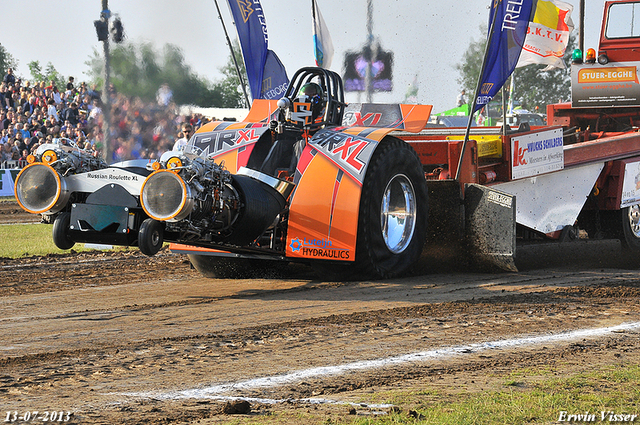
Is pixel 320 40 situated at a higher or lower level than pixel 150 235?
higher

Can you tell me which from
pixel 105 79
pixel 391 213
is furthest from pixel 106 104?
pixel 391 213

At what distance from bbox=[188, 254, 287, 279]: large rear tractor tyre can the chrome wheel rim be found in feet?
4.05

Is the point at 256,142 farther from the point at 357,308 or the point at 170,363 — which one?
the point at 170,363

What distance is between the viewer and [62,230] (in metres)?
5.79

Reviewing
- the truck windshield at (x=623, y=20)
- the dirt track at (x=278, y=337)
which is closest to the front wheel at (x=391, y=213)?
the dirt track at (x=278, y=337)

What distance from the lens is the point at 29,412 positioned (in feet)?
10.4

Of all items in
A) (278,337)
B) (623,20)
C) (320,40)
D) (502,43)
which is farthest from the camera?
(320,40)

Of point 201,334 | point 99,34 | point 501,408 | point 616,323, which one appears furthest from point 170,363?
point 99,34

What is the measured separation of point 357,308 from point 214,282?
6.67ft

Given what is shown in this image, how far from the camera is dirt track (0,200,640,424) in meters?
3.50

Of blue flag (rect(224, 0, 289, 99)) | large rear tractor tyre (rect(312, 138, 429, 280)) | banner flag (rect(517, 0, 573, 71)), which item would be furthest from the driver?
banner flag (rect(517, 0, 573, 71))

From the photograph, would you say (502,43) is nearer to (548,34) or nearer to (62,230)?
(62,230)

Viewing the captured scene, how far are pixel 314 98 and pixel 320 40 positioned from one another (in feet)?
22.5

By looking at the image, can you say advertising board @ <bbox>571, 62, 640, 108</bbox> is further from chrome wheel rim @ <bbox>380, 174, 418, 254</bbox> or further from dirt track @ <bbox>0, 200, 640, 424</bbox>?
chrome wheel rim @ <bbox>380, 174, 418, 254</bbox>
